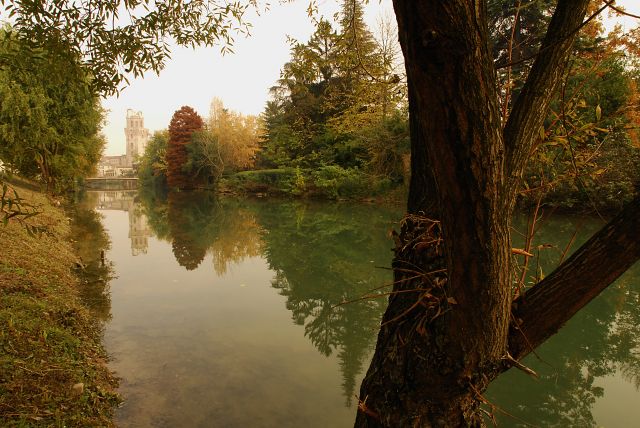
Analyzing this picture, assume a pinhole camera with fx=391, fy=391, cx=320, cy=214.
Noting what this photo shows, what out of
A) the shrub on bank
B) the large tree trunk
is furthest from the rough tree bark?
the shrub on bank

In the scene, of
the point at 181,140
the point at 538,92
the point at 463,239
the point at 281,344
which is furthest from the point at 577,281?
the point at 181,140

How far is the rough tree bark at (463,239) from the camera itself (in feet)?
4.23

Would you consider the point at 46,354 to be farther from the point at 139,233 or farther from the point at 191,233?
the point at 139,233

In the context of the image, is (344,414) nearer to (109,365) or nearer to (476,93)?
(109,365)

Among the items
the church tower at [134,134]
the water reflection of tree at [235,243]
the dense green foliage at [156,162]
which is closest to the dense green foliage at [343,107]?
the water reflection of tree at [235,243]

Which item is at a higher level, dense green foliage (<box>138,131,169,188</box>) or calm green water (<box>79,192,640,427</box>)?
dense green foliage (<box>138,131,169,188</box>)

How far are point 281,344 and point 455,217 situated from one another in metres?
5.22

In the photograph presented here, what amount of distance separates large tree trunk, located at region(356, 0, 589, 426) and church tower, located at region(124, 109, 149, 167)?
14125 centimetres

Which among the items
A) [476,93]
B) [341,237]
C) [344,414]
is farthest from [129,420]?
[341,237]

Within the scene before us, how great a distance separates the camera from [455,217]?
148 cm

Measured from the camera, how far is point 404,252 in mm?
2180

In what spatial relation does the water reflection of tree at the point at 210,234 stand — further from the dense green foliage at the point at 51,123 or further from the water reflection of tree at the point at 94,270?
the dense green foliage at the point at 51,123

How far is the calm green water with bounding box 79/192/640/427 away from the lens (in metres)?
Answer: 4.41

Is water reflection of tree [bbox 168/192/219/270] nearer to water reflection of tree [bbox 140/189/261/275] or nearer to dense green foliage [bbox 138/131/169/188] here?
water reflection of tree [bbox 140/189/261/275]
